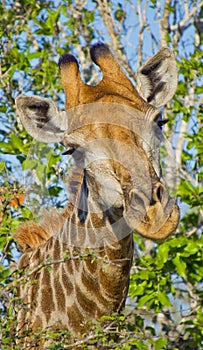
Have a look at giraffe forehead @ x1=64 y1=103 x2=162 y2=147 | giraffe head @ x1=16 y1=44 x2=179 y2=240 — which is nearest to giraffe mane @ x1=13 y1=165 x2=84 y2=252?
giraffe head @ x1=16 y1=44 x2=179 y2=240

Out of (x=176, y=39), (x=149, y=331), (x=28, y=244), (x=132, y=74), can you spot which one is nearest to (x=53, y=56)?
(x=132, y=74)

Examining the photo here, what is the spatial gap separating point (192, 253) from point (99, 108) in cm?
250

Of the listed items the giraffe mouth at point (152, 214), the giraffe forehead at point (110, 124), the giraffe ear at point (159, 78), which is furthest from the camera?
the giraffe ear at point (159, 78)

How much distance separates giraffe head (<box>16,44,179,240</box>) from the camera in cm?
475

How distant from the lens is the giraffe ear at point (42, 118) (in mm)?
5520

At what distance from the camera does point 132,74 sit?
10.3 m

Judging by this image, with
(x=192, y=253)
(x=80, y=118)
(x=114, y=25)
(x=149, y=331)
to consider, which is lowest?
(x=149, y=331)

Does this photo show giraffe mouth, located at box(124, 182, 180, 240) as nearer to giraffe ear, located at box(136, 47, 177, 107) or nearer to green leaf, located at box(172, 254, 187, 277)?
giraffe ear, located at box(136, 47, 177, 107)

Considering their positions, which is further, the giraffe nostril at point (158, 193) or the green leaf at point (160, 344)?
the green leaf at point (160, 344)

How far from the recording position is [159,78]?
5.83 meters

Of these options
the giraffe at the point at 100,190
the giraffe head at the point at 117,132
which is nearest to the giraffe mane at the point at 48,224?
the giraffe at the point at 100,190

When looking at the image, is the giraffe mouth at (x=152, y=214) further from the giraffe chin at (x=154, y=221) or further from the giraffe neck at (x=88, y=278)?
the giraffe neck at (x=88, y=278)

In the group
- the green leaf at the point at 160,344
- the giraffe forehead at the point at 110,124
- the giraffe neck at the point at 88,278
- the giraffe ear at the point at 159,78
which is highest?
the giraffe ear at the point at 159,78

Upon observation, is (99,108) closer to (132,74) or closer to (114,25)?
(132,74)
